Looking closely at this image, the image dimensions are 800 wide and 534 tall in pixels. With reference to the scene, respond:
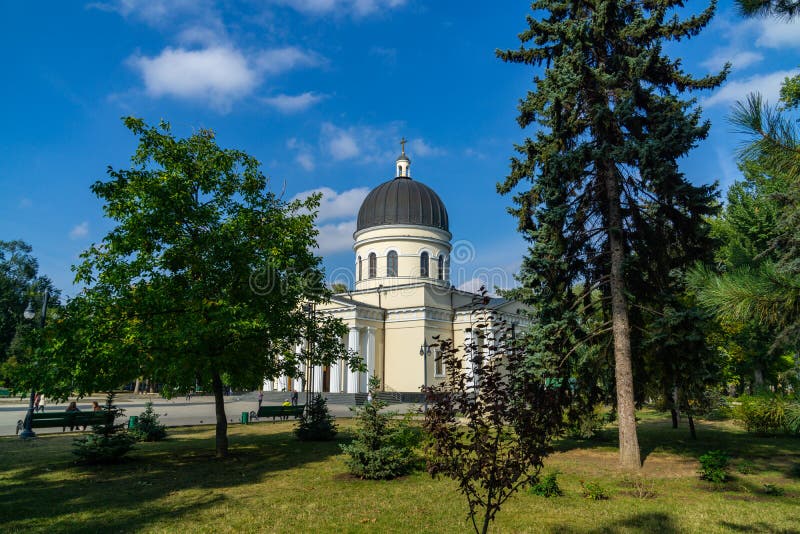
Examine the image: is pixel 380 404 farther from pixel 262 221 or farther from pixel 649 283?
pixel 649 283

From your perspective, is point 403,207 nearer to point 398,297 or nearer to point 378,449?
point 398,297

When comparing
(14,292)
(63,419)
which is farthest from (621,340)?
(14,292)

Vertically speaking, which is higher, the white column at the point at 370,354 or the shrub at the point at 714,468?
the white column at the point at 370,354

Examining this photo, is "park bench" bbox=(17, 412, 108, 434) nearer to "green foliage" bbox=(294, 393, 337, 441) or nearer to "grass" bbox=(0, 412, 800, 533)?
"grass" bbox=(0, 412, 800, 533)

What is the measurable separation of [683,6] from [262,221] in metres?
12.3

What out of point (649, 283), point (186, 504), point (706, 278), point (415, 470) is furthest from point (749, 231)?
point (186, 504)

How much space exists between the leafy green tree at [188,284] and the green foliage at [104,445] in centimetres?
150

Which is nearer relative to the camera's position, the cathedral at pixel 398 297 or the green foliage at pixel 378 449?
the green foliage at pixel 378 449

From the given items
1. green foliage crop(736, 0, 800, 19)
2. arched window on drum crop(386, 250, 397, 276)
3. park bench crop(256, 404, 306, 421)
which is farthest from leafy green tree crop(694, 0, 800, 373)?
arched window on drum crop(386, 250, 397, 276)

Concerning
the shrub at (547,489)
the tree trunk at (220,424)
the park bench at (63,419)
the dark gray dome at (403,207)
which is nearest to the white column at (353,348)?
the dark gray dome at (403,207)

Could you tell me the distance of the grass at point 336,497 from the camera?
793 centimetres

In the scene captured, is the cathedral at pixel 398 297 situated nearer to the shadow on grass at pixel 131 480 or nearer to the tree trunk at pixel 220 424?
the shadow on grass at pixel 131 480

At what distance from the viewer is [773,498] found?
9398mm

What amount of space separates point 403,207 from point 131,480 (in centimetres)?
3365
